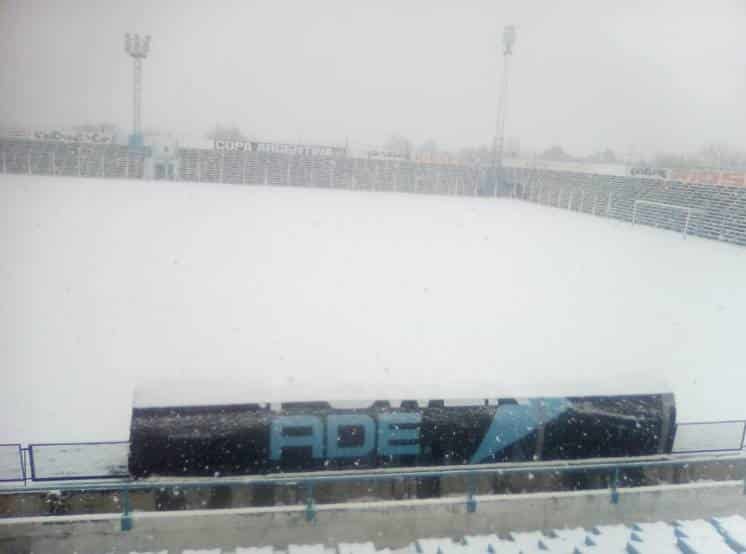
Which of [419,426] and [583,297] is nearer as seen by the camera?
[419,426]

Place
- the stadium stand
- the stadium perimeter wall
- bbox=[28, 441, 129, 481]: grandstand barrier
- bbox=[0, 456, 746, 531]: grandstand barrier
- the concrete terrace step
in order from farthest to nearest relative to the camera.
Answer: the stadium stand, bbox=[28, 441, 129, 481]: grandstand barrier, bbox=[0, 456, 746, 531]: grandstand barrier, the concrete terrace step, the stadium perimeter wall

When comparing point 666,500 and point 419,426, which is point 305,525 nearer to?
point 419,426

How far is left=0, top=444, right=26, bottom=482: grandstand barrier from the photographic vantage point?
20.6 ft

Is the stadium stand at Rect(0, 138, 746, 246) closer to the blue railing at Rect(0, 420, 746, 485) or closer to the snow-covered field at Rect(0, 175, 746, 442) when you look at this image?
the snow-covered field at Rect(0, 175, 746, 442)

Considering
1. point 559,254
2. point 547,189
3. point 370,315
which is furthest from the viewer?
point 547,189

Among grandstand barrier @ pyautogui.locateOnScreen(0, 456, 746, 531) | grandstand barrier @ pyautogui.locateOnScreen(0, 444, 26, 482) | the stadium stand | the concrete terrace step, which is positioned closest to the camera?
the concrete terrace step

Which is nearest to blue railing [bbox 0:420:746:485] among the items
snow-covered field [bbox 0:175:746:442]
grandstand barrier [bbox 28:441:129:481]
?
grandstand barrier [bbox 28:441:129:481]

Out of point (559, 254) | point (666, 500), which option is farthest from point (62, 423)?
point (559, 254)

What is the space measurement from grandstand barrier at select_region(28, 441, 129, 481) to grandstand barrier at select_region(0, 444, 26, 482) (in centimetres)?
13

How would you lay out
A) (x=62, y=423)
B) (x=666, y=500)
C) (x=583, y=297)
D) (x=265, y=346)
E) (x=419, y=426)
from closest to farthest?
(x=666, y=500)
(x=419, y=426)
(x=62, y=423)
(x=265, y=346)
(x=583, y=297)

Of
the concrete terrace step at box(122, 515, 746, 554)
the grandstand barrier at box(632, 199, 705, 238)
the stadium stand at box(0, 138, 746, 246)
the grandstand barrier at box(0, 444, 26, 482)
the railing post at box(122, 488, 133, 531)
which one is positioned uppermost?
the stadium stand at box(0, 138, 746, 246)

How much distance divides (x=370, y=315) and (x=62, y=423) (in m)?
7.65

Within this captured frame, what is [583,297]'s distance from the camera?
16.8 metres

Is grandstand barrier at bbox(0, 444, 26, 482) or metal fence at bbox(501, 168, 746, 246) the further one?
metal fence at bbox(501, 168, 746, 246)
